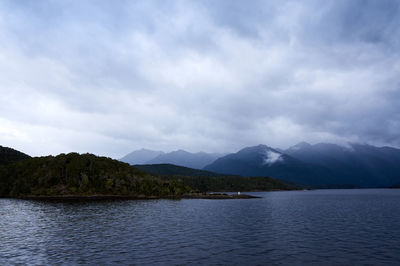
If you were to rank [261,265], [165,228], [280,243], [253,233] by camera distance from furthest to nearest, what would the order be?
[165,228] → [253,233] → [280,243] → [261,265]

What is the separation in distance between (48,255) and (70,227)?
29.8 meters

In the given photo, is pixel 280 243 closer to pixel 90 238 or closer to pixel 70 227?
pixel 90 238

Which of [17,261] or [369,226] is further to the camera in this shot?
[369,226]

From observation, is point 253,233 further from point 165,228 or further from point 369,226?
point 369,226

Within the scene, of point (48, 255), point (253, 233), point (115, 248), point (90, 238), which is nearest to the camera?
point (48, 255)

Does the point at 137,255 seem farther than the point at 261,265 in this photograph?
Yes

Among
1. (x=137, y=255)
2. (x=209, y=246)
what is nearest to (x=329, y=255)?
(x=209, y=246)

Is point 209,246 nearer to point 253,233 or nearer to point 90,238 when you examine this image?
point 253,233

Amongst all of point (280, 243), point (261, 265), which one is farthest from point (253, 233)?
point (261, 265)

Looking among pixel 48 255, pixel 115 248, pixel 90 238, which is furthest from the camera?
pixel 90 238

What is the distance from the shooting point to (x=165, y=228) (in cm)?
7069

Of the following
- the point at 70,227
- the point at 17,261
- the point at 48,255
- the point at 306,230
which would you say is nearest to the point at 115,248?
the point at 48,255

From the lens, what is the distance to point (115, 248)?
4881 centimetres

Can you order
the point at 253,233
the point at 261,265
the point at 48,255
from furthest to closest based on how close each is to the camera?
the point at 253,233
the point at 48,255
the point at 261,265
